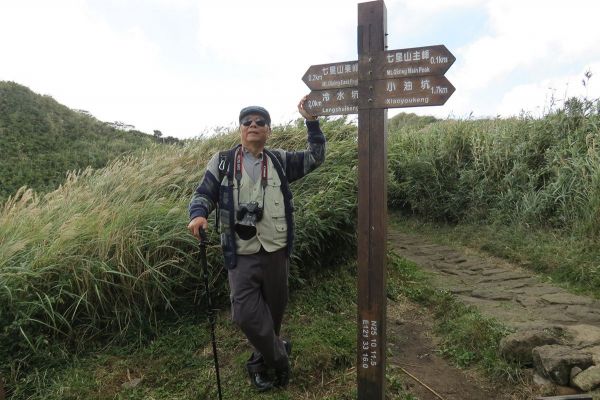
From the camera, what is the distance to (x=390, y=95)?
2445mm

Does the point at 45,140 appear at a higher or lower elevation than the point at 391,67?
higher

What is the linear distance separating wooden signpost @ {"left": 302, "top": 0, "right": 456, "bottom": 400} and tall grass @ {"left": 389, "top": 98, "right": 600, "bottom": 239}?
156 inches

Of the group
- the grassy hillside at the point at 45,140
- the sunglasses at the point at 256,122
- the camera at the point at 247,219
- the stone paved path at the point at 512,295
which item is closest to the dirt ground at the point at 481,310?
the stone paved path at the point at 512,295

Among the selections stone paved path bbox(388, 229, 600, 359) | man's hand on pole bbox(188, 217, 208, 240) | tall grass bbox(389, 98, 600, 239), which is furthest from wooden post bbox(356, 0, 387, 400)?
tall grass bbox(389, 98, 600, 239)

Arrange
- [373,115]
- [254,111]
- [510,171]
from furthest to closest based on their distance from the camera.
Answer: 1. [510,171]
2. [254,111]
3. [373,115]

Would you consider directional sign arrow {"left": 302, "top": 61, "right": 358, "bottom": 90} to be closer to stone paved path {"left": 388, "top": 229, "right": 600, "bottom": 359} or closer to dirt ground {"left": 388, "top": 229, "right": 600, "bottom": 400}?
dirt ground {"left": 388, "top": 229, "right": 600, "bottom": 400}

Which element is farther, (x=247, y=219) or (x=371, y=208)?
(x=247, y=219)

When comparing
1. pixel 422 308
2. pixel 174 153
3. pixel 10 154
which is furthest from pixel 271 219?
pixel 10 154

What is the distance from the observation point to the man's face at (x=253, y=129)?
9.02ft

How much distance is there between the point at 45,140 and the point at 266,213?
2049cm

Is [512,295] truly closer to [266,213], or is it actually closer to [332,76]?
[266,213]

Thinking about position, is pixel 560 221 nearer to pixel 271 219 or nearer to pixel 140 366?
pixel 271 219

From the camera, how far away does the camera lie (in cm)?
265

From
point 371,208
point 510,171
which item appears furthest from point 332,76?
point 510,171
